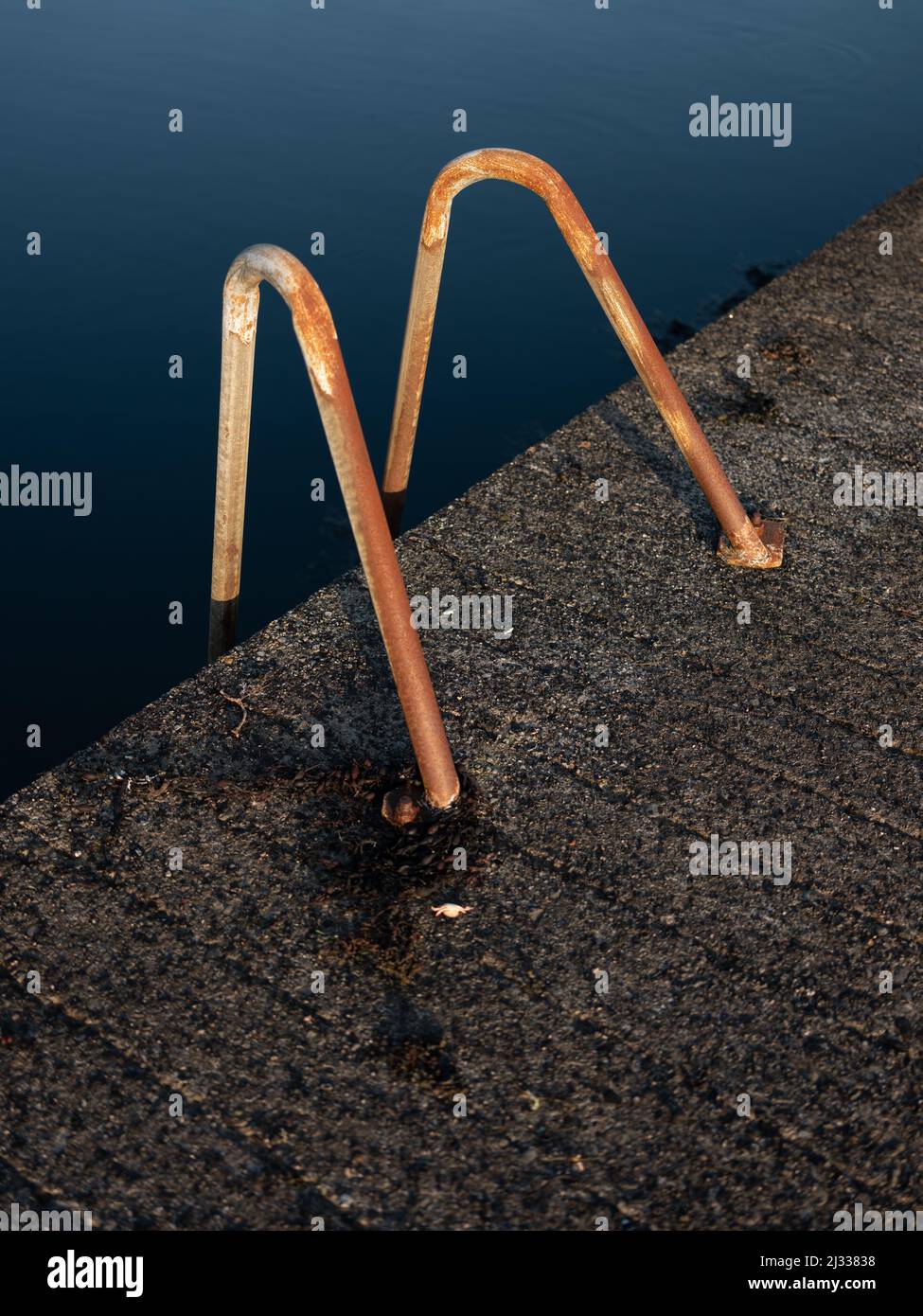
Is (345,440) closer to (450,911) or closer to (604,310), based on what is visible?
(450,911)

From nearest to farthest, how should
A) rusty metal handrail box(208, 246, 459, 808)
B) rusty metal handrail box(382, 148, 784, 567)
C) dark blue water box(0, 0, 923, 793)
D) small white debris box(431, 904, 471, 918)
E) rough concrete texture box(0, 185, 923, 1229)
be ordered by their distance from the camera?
rough concrete texture box(0, 185, 923, 1229)
rusty metal handrail box(208, 246, 459, 808)
small white debris box(431, 904, 471, 918)
rusty metal handrail box(382, 148, 784, 567)
dark blue water box(0, 0, 923, 793)

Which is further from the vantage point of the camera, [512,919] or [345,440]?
[512,919]

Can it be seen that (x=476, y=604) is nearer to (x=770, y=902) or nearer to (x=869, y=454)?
(x=770, y=902)

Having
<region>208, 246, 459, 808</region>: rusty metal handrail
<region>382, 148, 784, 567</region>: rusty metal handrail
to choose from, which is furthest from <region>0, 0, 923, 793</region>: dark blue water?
<region>208, 246, 459, 808</region>: rusty metal handrail

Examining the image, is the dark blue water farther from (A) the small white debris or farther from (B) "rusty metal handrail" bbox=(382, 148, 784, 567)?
(A) the small white debris

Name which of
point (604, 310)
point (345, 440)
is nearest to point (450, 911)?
point (345, 440)

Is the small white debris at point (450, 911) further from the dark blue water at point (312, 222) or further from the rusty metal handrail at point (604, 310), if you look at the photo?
the dark blue water at point (312, 222)
